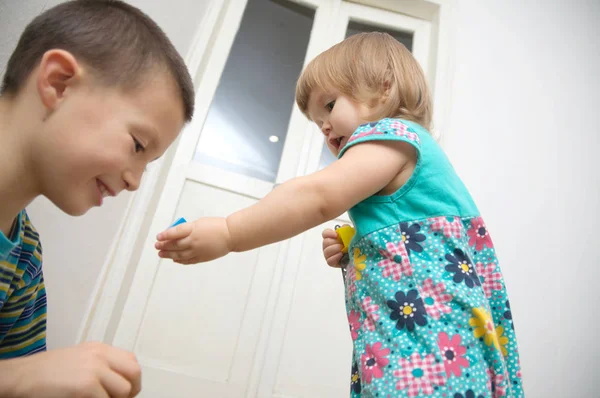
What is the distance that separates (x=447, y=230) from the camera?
1.62ft

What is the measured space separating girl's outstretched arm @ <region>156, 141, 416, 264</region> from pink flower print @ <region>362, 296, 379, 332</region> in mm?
132

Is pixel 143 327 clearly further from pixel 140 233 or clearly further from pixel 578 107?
pixel 578 107

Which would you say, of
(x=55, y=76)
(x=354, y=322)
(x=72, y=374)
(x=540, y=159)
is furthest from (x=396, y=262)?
(x=540, y=159)

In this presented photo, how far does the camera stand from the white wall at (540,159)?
1.22 meters

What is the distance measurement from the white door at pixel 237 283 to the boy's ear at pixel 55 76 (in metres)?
0.82

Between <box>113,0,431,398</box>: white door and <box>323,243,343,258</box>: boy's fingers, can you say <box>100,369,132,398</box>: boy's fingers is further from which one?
<box>113,0,431,398</box>: white door

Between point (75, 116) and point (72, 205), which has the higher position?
point (75, 116)

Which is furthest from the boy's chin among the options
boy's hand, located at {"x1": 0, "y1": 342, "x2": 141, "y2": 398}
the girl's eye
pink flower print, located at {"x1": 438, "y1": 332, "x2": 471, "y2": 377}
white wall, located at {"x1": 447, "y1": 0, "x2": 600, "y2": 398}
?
white wall, located at {"x1": 447, "y1": 0, "x2": 600, "y2": 398}

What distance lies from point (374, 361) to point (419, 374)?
0.06m

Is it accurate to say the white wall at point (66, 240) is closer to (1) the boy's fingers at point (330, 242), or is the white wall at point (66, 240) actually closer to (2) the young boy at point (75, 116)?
(2) the young boy at point (75, 116)

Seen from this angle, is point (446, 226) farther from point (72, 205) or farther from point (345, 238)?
point (72, 205)

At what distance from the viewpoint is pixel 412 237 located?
0.49 metres

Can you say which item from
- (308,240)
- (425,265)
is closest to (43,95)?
(425,265)

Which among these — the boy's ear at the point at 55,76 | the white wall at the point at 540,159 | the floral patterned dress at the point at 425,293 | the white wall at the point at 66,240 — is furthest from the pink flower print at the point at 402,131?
the white wall at the point at 540,159
